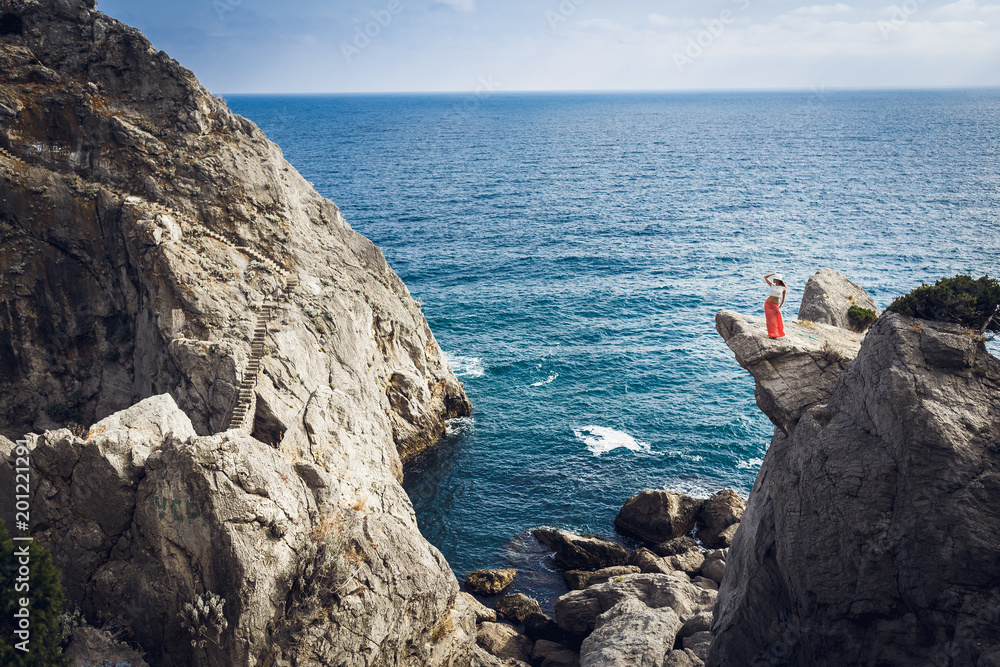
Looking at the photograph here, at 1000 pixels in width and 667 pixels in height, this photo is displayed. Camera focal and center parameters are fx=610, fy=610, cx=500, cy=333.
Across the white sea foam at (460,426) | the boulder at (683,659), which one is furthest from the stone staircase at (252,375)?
the boulder at (683,659)

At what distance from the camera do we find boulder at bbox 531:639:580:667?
3078cm

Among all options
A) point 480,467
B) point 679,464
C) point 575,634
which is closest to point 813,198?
point 679,464

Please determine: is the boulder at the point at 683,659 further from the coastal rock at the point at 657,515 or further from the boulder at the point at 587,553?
the coastal rock at the point at 657,515

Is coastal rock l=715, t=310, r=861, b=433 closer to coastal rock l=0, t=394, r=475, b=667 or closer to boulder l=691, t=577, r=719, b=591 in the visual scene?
boulder l=691, t=577, r=719, b=591

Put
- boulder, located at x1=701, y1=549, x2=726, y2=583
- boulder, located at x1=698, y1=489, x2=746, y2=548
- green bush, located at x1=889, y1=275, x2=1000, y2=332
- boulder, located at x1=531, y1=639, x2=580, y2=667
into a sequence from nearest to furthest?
1. green bush, located at x1=889, y1=275, x2=1000, y2=332
2. boulder, located at x1=531, y1=639, x2=580, y2=667
3. boulder, located at x1=701, y1=549, x2=726, y2=583
4. boulder, located at x1=698, y1=489, x2=746, y2=548

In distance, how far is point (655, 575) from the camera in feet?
111

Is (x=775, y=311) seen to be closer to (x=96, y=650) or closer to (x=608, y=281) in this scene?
(x=96, y=650)

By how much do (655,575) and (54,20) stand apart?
5196 centimetres

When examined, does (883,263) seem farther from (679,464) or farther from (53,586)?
(53,586)

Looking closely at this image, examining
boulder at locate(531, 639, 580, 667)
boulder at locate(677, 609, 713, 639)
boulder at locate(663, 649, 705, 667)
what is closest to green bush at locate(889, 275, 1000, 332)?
Answer: boulder at locate(677, 609, 713, 639)

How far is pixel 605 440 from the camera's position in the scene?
4981cm

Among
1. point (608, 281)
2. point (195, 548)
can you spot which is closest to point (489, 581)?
point (195, 548)

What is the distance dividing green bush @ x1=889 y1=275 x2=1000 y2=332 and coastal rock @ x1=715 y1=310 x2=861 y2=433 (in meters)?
3.74

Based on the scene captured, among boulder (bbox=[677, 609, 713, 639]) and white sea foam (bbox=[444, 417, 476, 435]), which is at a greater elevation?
white sea foam (bbox=[444, 417, 476, 435])
